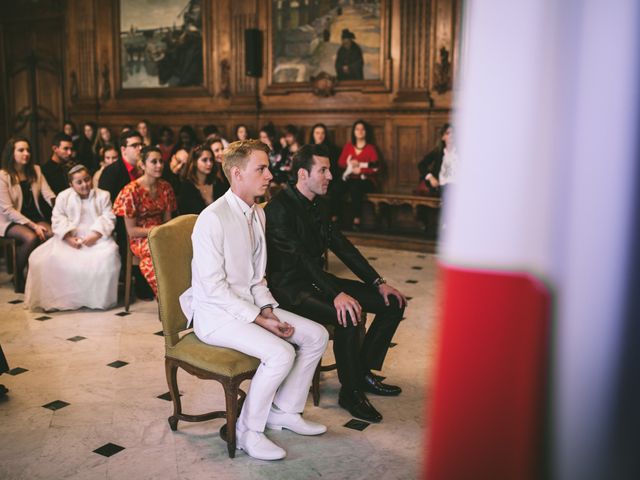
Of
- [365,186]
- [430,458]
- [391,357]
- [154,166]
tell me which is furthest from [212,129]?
[430,458]

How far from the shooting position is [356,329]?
3.45 m

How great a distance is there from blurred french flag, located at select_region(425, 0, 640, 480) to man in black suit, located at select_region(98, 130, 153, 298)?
524 centimetres

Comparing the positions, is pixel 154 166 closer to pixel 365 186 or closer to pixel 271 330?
pixel 271 330

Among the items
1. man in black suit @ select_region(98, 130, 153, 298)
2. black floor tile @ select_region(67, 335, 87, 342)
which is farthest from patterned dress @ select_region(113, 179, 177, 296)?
black floor tile @ select_region(67, 335, 87, 342)

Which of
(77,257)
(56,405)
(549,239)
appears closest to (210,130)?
(77,257)

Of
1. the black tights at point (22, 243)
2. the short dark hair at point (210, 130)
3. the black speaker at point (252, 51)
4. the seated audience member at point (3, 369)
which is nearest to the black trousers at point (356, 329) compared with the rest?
the seated audience member at point (3, 369)

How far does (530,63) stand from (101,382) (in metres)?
3.66

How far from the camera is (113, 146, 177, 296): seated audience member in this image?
206 inches

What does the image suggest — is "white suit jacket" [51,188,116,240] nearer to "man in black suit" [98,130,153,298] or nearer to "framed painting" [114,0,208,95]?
"man in black suit" [98,130,153,298]

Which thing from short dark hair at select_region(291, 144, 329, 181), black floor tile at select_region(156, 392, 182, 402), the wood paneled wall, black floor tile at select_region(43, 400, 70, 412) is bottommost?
black floor tile at select_region(43, 400, 70, 412)

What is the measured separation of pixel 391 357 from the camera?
4.38m

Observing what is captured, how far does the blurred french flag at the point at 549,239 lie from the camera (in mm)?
748

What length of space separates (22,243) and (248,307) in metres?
3.87

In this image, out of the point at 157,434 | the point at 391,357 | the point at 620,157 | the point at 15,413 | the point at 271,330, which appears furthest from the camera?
the point at 391,357
